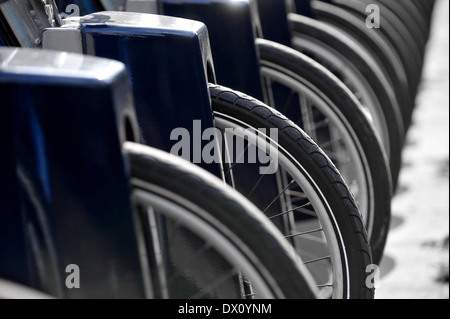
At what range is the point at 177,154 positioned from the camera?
3.60 meters

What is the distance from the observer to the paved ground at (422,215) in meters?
4.87

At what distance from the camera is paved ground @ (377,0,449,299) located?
16.0ft

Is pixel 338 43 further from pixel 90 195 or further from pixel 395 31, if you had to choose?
pixel 90 195

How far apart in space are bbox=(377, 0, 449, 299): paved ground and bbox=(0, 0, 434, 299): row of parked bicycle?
0.25m

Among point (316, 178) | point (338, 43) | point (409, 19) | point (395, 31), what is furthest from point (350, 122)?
point (409, 19)

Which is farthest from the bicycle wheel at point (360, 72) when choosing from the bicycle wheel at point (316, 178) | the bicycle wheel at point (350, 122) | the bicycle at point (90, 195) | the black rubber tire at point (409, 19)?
the black rubber tire at point (409, 19)

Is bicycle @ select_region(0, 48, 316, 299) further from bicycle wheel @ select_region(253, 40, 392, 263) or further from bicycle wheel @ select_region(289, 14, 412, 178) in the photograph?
bicycle wheel @ select_region(289, 14, 412, 178)

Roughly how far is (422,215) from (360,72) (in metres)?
0.77

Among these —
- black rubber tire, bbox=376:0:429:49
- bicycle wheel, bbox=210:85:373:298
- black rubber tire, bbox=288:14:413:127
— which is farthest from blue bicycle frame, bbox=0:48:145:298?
black rubber tire, bbox=376:0:429:49

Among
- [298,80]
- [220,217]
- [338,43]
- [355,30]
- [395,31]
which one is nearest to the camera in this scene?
[220,217]

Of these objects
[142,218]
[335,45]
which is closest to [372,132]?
[335,45]

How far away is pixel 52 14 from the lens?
383 centimetres

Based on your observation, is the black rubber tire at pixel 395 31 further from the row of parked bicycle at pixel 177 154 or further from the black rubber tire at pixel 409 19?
the row of parked bicycle at pixel 177 154

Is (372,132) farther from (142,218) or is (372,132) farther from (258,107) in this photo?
(142,218)
